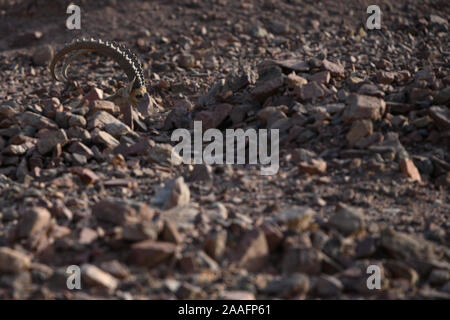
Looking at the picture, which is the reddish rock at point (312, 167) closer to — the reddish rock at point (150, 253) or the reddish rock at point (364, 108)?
the reddish rock at point (364, 108)

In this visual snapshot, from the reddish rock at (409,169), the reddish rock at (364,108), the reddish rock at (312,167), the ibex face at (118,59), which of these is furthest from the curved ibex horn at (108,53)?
the reddish rock at (409,169)

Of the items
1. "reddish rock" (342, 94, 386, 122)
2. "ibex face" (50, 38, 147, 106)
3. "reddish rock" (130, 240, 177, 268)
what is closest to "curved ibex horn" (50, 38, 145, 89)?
"ibex face" (50, 38, 147, 106)

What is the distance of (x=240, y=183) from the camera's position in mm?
3924

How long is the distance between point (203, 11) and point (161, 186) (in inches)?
261

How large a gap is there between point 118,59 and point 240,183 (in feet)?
9.31

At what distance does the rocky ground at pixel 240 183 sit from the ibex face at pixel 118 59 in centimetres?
28

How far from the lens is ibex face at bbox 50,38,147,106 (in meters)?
5.91

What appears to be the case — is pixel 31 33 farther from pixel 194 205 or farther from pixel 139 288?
pixel 139 288

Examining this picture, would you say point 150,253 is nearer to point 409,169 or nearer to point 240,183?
point 240,183

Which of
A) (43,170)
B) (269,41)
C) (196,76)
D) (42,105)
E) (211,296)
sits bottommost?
(211,296)

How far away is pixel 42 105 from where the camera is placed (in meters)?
5.70

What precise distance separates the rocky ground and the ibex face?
28 centimetres

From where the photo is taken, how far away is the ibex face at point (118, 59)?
5.91 metres

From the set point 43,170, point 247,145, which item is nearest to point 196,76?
point 247,145
